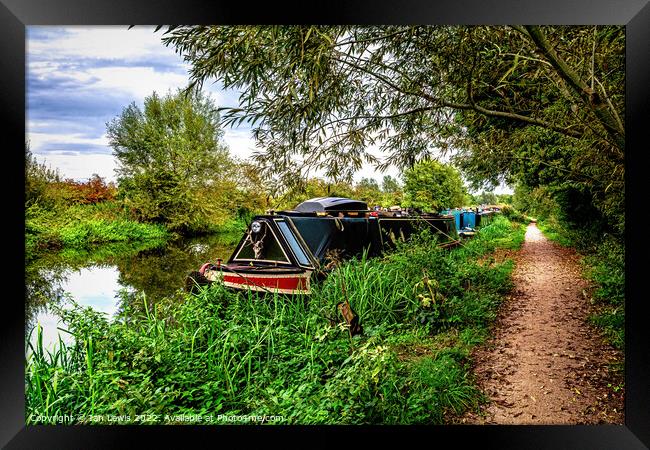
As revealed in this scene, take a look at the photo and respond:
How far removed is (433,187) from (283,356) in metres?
1.53

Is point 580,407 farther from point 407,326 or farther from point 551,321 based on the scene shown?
point 407,326

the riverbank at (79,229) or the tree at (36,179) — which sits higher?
the tree at (36,179)

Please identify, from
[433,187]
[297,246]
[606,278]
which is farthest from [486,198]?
[297,246]

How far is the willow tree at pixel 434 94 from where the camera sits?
2.20m

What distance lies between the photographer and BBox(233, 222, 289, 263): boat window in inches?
98.0

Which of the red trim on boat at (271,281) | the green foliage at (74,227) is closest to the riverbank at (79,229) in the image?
the green foliage at (74,227)

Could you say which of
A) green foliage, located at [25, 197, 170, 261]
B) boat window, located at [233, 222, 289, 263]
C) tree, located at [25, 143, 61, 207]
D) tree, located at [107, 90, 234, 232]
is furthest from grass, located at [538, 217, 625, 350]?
tree, located at [25, 143, 61, 207]

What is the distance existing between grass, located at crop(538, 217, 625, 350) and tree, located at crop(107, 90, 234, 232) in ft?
8.10

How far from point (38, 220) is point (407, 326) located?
2.45m

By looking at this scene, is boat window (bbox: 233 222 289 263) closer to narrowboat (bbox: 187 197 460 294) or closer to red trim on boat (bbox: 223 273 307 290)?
narrowboat (bbox: 187 197 460 294)

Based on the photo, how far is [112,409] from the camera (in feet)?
7.00
